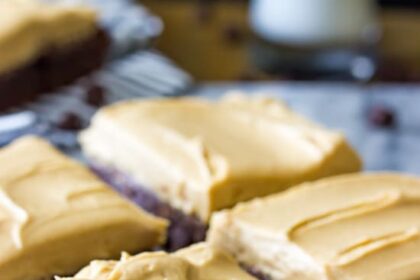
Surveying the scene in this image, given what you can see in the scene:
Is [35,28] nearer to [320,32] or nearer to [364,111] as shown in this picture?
[364,111]

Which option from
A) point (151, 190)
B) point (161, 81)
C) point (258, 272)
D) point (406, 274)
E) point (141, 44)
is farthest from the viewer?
point (141, 44)

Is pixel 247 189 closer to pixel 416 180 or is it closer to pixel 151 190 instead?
pixel 151 190

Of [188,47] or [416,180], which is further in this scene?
[188,47]

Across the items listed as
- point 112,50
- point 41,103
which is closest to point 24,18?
point 41,103

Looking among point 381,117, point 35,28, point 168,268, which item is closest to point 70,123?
point 35,28

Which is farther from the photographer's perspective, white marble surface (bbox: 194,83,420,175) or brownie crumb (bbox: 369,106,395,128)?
brownie crumb (bbox: 369,106,395,128)

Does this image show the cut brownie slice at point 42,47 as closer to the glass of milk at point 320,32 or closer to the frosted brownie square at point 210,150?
the frosted brownie square at point 210,150

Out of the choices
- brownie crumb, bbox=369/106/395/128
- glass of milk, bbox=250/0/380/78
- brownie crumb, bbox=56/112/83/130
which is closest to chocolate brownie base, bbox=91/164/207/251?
brownie crumb, bbox=56/112/83/130

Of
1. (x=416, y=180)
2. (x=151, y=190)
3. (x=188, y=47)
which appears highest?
(x=416, y=180)

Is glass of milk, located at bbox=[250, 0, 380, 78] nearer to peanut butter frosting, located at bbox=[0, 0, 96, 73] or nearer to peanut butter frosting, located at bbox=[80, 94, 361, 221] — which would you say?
peanut butter frosting, located at bbox=[0, 0, 96, 73]
